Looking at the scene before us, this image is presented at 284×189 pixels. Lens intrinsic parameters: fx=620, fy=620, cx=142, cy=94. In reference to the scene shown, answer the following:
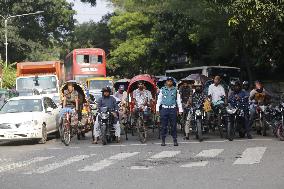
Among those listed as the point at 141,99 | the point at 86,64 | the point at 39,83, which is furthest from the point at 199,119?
the point at 86,64

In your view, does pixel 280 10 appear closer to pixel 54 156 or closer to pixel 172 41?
pixel 54 156

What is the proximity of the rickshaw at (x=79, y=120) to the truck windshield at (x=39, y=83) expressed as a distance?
10.3m

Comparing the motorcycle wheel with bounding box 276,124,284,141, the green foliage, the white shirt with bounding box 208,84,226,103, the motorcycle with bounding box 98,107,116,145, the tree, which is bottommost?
the motorcycle wheel with bounding box 276,124,284,141

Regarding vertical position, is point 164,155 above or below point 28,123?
below

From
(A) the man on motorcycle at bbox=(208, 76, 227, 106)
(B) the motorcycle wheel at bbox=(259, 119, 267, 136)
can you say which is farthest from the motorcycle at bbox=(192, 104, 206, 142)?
(B) the motorcycle wheel at bbox=(259, 119, 267, 136)

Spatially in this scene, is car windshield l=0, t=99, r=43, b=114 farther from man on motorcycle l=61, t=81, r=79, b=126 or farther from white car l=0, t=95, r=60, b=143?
man on motorcycle l=61, t=81, r=79, b=126

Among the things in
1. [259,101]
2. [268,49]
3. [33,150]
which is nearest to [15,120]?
[33,150]

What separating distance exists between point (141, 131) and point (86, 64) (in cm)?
2689

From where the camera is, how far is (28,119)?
18875 millimetres

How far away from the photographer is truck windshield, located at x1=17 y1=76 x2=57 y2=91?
1224 inches

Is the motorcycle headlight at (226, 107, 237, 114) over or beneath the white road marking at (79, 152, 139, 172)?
over

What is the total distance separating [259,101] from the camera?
1916 cm

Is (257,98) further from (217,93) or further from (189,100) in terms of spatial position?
(189,100)

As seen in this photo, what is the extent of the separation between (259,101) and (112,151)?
553 centimetres
